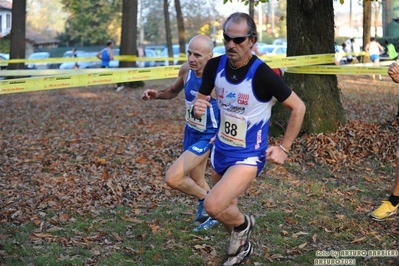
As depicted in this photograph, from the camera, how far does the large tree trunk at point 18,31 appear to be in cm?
2380

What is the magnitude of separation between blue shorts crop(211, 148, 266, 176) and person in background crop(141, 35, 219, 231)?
712 millimetres

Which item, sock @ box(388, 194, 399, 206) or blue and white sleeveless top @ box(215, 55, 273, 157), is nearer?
blue and white sleeveless top @ box(215, 55, 273, 157)

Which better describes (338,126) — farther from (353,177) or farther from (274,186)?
(274,186)

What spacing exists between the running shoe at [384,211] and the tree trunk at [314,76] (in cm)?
312

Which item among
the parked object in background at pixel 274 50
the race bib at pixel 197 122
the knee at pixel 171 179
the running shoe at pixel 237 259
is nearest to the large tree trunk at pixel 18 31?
the parked object in background at pixel 274 50

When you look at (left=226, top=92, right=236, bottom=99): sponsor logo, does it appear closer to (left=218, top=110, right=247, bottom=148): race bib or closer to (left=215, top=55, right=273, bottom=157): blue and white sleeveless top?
(left=215, top=55, right=273, bottom=157): blue and white sleeveless top

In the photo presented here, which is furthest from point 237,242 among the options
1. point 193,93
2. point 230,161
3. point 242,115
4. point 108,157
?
point 108,157

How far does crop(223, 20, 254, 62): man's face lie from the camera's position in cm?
471

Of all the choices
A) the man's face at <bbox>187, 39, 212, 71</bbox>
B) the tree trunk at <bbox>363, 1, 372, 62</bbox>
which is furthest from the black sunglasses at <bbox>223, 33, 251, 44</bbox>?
the tree trunk at <bbox>363, 1, 372, 62</bbox>

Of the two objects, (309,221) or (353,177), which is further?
(353,177)

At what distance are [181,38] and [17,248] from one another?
2540 centimetres

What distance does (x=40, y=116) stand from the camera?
1539 cm

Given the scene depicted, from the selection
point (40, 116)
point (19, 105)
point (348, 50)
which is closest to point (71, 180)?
point (40, 116)

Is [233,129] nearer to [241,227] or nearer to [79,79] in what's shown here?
[241,227]
